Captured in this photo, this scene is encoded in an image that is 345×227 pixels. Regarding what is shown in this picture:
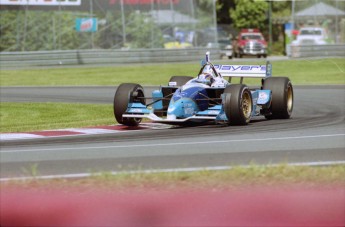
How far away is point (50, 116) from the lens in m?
17.0

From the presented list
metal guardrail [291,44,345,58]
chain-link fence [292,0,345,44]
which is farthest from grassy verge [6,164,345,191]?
chain-link fence [292,0,345,44]

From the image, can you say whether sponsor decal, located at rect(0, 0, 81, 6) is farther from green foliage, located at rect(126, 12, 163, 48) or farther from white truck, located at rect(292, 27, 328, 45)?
white truck, located at rect(292, 27, 328, 45)

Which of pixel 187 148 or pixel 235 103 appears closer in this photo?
pixel 187 148

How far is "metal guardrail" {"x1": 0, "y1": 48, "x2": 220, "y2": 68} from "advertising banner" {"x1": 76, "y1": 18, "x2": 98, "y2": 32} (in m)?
3.44

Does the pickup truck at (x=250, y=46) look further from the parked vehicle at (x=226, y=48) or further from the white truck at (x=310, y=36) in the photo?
the white truck at (x=310, y=36)

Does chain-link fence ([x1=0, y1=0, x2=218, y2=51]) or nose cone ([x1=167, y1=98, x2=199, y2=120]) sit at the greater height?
chain-link fence ([x1=0, y1=0, x2=218, y2=51])

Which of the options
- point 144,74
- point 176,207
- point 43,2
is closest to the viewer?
point 176,207

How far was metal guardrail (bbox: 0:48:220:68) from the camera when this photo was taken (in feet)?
113

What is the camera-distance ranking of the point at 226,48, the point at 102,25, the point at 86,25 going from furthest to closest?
1. the point at 226,48
2. the point at 102,25
3. the point at 86,25

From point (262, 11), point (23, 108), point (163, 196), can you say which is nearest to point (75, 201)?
point (163, 196)

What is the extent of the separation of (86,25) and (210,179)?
105ft

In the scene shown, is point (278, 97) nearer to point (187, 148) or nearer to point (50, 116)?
point (50, 116)

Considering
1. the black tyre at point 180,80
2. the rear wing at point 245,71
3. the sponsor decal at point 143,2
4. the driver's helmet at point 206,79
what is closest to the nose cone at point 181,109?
the driver's helmet at point 206,79

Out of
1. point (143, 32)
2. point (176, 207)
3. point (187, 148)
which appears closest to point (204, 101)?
point (187, 148)
